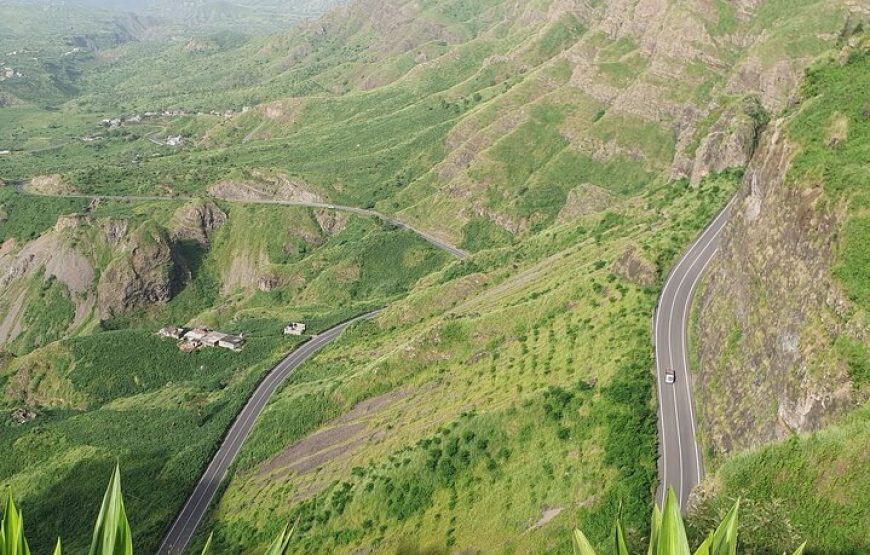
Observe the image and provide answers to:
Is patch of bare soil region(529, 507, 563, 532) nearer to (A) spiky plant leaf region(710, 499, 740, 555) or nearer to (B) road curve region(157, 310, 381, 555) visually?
(A) spiky plant leaf region(710, 499, 740, 555)

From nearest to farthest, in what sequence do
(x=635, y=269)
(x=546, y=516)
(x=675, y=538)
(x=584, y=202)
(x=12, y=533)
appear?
(x=12, y=533), (x=675, y=538), (x=546, y=516), (x=635, y=269), (x=584, y=202)

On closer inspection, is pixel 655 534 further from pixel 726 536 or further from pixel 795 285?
pixel 795 285

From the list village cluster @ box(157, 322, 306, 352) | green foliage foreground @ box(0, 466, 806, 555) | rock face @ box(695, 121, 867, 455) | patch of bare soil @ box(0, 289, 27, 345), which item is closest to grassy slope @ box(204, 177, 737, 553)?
rock face @ box(695, 121, 867, 455)

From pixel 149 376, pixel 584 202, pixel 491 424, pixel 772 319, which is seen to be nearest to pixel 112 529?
pixel 772 319

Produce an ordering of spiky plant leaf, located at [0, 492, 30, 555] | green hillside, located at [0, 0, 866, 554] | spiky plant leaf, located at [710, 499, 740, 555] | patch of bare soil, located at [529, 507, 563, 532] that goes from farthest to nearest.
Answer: green hillside, located at [0, 0, 866, 554]
patch of bare soil, located at [529, 507, 563, 532]
spiky plant leaf, located at [710, 499, 740, 555]
spiky plant leaf, located at [0, 492, 30, 555]

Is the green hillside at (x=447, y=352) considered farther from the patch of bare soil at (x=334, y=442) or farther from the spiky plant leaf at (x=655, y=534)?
the spiky plant leaf at (x=655, y=534)

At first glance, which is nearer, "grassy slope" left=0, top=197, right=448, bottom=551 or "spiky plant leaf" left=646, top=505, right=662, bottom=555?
"spiky plant leaf" left=646, top=505, right=662, bottom=555

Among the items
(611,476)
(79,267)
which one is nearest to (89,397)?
(79,267)

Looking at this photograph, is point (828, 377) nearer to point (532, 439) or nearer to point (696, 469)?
point (696, 469)
